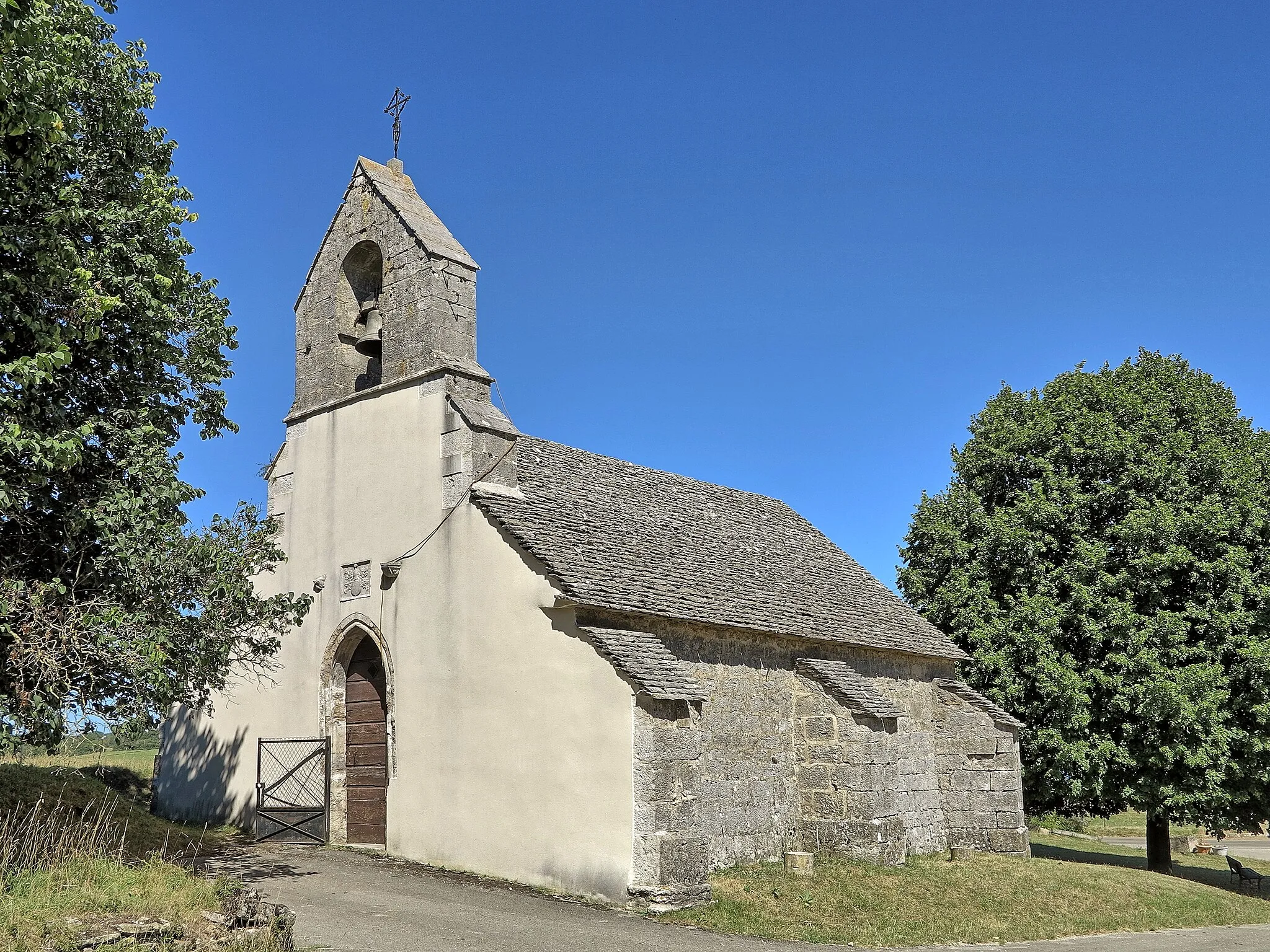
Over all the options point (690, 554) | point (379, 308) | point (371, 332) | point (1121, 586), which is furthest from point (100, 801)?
point (1121, 586)

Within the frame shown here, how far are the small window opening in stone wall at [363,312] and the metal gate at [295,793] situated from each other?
616 cm

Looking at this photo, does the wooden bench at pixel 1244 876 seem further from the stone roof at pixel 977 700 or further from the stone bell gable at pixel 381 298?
the stone bell gable at pixel 381 298

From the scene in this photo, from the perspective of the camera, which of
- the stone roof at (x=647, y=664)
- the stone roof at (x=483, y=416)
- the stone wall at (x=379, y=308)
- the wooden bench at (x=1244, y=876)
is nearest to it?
the stone roof at (x=647, y=664)

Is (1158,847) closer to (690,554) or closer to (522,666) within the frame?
(690,554)

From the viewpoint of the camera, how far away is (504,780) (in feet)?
47.1

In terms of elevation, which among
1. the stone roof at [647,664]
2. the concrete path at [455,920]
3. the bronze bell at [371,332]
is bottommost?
the concrete path at [455,920]

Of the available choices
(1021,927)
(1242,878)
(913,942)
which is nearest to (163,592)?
(913,942)

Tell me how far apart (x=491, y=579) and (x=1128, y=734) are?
13.2 meters

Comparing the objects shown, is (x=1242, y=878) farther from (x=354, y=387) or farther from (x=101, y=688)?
(x=101, y=688)

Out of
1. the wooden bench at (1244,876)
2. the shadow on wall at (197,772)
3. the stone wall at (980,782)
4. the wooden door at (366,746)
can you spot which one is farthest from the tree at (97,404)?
the wooden bench at (1244,876)

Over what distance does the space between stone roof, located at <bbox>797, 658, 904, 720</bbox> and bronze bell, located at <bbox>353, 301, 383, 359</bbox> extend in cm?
886

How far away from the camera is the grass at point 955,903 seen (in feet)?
42.2

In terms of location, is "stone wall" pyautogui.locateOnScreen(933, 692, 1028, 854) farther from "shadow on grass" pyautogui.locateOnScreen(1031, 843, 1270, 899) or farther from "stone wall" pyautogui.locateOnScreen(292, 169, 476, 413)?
"stone wall" pyautogui.locateOnScreen(292, 169, 476, 413)

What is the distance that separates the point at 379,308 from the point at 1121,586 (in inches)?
609
